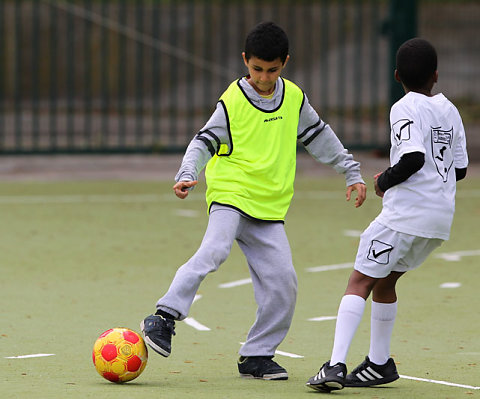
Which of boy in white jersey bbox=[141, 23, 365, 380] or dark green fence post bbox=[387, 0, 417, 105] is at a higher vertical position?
dark green fence post bbox=[387, 0, 417, 105]

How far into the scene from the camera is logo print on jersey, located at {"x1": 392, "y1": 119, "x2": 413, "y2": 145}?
5.68 metres

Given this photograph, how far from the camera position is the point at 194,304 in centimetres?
828

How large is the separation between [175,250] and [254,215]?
14.8 ft

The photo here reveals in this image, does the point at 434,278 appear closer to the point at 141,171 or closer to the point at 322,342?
the point at 322,342

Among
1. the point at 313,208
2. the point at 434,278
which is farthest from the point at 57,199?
the point at 434,278

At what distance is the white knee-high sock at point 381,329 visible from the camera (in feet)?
19.9

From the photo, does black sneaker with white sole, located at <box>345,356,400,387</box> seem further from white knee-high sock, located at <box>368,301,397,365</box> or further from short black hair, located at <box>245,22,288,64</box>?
short black hair, located at <box>245,22,288,64</box>

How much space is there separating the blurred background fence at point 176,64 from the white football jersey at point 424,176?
38.6 feet

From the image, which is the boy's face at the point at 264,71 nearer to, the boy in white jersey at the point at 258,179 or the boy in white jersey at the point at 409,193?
the boy in white jersey at the point at 258,179

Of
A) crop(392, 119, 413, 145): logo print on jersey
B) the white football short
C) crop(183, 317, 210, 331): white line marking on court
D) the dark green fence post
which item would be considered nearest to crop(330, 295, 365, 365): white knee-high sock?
the white football short

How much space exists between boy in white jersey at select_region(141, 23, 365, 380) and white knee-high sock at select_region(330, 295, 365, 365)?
48 centimetres

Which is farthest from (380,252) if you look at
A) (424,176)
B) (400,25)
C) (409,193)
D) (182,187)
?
(400,25)

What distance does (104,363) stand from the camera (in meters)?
5.96

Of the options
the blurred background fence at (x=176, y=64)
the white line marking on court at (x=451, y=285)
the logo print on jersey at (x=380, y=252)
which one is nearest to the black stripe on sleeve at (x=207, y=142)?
the logo print on jersey at (x=380, y=252)
